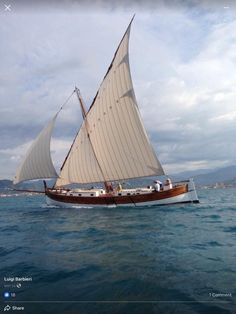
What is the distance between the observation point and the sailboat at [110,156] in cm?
3347

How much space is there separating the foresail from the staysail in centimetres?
328

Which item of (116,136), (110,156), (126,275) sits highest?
(116,136)

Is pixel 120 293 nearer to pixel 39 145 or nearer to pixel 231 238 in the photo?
pixel 231 238

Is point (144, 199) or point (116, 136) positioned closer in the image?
point (116, 136)

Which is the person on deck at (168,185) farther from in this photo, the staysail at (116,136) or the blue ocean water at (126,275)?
the blue ocean water at (126,275)

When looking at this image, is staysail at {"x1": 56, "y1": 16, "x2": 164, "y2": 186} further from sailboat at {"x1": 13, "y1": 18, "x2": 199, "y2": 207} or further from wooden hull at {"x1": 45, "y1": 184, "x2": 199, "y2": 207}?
wooden hull at {"x1": 45, "y1": 184, "x2": 199, "y2": 207}

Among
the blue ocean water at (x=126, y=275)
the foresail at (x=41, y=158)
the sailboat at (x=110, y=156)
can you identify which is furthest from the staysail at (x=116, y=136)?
the blue ocean water at (x=126, y=275)

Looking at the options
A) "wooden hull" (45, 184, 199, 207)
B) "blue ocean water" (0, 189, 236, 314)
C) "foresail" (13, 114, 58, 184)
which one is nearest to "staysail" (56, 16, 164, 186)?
"wooden hull" (45, 184, 199, 207)

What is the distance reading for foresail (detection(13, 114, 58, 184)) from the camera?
39903mm

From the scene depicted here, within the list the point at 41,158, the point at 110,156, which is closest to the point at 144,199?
the point at 110,156

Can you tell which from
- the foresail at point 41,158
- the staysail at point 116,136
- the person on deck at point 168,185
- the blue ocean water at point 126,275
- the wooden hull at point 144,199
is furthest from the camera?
the foresail at point 41,158

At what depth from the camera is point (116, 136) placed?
3459 cm

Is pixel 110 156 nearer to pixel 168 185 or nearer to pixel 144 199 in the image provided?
pixel 144 199

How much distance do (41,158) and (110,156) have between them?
30.1ft
